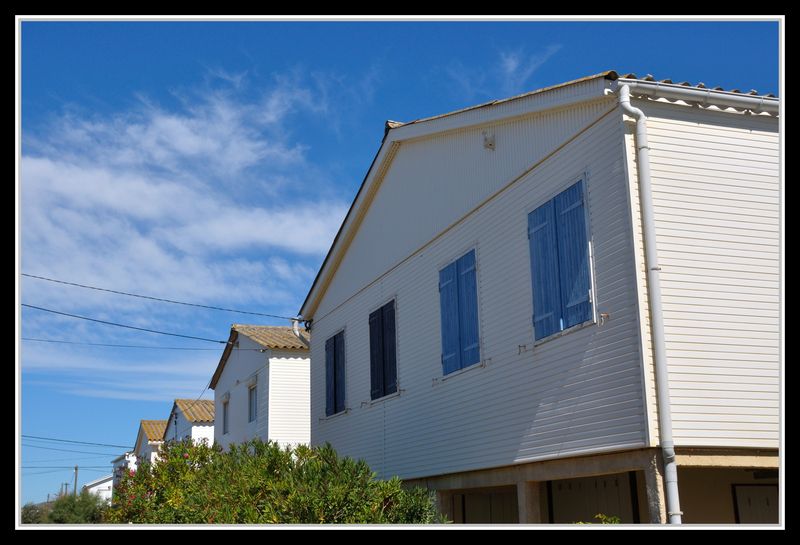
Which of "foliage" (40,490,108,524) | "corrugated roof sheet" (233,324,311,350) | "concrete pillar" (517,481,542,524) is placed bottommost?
"foliage" (40,490,108,524)

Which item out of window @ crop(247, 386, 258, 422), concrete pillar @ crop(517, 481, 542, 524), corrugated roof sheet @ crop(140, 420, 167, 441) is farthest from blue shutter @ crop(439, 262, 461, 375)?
corrugated roof sheet @ crop(140, 420, 167, 441)

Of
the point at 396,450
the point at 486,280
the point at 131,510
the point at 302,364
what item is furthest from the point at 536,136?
the point at 302,364

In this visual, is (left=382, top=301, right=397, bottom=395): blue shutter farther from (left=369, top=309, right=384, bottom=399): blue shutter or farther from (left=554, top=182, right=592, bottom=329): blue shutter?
(left=554, top=182, right=592, bottom=329): blue shutter

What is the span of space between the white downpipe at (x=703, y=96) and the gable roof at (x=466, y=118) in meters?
0.01

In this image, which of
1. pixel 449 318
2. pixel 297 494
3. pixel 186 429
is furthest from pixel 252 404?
pixel 297 494

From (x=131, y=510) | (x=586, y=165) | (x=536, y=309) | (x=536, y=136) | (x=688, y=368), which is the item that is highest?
(x=536, y=136)

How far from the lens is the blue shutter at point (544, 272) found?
10961 mm

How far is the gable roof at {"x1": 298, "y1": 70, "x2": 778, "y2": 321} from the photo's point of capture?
1002 centimetres

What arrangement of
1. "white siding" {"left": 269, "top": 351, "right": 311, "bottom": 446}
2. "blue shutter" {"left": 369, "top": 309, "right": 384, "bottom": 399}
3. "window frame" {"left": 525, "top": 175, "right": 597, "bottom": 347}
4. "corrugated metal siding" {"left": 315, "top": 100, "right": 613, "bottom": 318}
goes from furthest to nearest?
"white siding" {"left": 269, "top": 351, "right": 311, "bottom": 446} < "blue shutter" {"left": 369, "top": 309, "right": 384, "bottom": 399} < "corrugated metal siding" {"left": 315, "top": 100, "right": 613, "bottom": 318} < "window frame" {"left": 525, "top": 175, "right": 597, "bottom": 347}

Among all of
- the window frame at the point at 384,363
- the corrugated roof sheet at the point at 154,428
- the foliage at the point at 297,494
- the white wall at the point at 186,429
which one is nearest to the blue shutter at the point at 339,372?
the window frame at the point at 384,363

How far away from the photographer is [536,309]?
11391mm

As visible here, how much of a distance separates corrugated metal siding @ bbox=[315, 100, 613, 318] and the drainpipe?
60 centimetres
